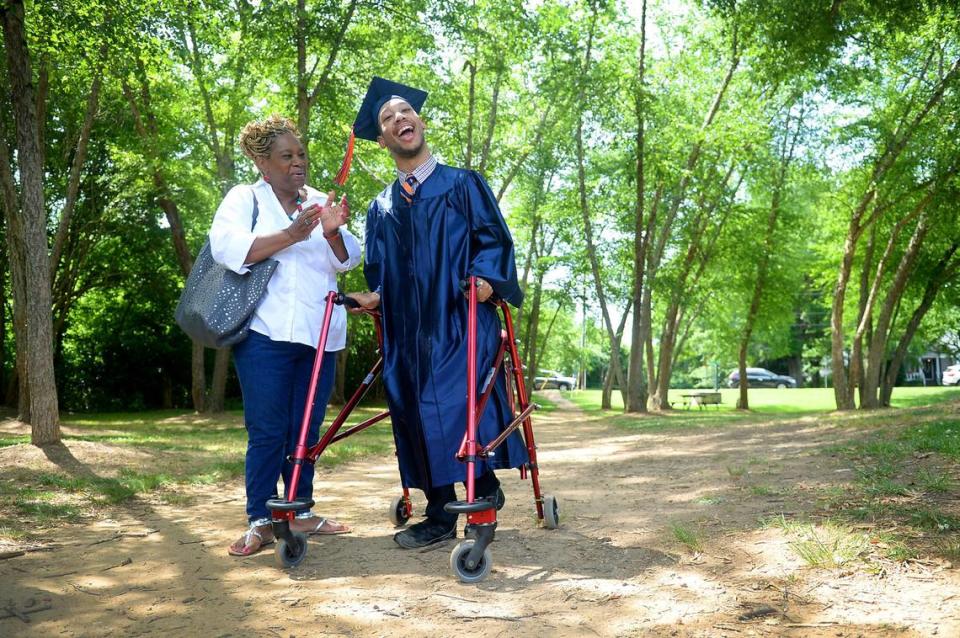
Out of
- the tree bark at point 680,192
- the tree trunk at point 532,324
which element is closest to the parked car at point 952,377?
the tree trunk at point 532,324

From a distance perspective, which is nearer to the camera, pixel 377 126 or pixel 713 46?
pixel 377 126

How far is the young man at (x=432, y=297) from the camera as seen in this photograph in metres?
3.82

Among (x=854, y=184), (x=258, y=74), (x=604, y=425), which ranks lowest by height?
(x=604, y=425)

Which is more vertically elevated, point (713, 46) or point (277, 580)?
point (713, 46)

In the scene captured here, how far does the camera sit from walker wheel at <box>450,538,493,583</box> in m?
3.31

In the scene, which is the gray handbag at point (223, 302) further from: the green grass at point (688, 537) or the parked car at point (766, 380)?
the parked car at point (766, 380)

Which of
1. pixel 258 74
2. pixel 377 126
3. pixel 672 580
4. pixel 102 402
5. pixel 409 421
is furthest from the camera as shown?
pixel 102 402

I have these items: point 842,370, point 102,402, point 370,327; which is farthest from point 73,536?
point 102,402

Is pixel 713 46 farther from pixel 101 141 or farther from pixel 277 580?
pixel 277 580

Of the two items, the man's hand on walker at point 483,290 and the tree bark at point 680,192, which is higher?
the tree bark at point 680,192

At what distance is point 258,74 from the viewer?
15656 mm

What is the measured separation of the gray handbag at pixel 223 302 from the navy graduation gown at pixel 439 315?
0.63 m

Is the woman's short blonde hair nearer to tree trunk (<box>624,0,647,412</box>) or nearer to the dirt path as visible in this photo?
the dirt path

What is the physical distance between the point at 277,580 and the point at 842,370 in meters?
17.3
